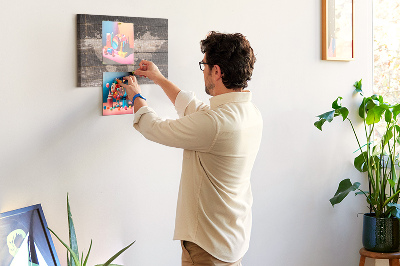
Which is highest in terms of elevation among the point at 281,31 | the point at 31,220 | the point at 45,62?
the point at 281,31

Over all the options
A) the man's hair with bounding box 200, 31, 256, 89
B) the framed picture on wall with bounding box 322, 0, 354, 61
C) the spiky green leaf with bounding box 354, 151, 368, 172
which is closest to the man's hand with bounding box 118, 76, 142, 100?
the man's hair with bounding box 200, 31, 256, 89

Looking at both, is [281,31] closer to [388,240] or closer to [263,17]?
[263,17]

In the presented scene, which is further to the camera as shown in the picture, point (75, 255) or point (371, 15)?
point (371, 15)

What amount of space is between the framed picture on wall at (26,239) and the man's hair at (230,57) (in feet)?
3.11

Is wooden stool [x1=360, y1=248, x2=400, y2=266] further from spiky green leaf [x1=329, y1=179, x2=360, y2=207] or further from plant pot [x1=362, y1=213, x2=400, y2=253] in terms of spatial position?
spiky green leaf [x1=329, y1=179, x2=360, y2=207]

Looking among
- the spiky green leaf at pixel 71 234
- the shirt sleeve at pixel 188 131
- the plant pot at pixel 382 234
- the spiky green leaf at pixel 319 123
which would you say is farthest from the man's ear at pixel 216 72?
the plant pot at pixel 382 234

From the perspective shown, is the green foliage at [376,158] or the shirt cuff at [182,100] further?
the green foliage at [376,158]

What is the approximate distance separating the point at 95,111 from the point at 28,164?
1.32ft

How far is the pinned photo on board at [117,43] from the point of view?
270 cm

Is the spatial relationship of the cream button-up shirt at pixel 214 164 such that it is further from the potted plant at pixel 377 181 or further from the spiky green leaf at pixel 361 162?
the spiky green leaf at pixel 361 162

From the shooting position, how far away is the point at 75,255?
2402mm

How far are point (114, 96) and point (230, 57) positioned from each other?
0.60 metres

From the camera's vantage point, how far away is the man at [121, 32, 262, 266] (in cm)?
246

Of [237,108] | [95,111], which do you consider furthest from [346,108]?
[95,111]
